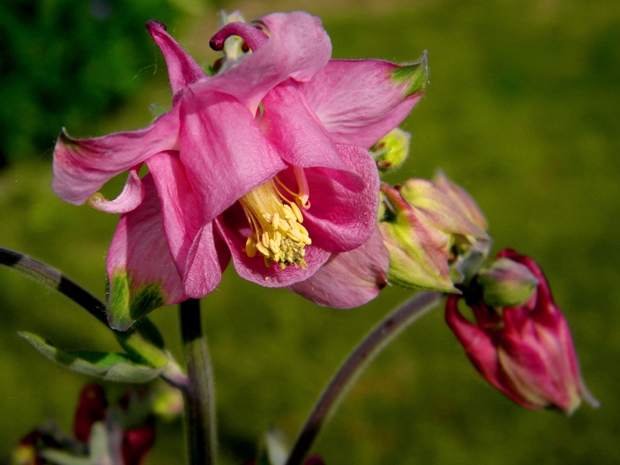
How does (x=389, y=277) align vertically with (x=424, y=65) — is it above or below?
below

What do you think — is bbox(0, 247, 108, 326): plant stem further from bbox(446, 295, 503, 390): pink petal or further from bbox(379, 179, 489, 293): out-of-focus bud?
bbox(446, 295, 503, 390): pink petal

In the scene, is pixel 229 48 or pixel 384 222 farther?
pixel 384 222

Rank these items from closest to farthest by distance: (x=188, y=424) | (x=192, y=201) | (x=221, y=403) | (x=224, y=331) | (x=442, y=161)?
1. (x=192, y=201)
2. (x=188, y=424)
3. (x=221, y=403)
4. (x=224, y=331)
5. (x=442, y=161)

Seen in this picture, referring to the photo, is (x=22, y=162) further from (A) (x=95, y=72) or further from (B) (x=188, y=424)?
(B) (x=188, y=424)

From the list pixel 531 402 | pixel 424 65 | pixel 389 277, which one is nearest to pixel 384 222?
pixel 389 277

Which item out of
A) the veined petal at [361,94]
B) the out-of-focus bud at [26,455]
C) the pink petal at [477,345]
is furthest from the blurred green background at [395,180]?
the veined petal at [361,94]

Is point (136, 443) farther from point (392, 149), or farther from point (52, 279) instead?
point (392, 149)

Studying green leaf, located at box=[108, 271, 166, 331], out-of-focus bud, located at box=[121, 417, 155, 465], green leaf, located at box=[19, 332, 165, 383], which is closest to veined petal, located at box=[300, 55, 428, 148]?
green leaf, located at box=[108, 271, 166, 331]
